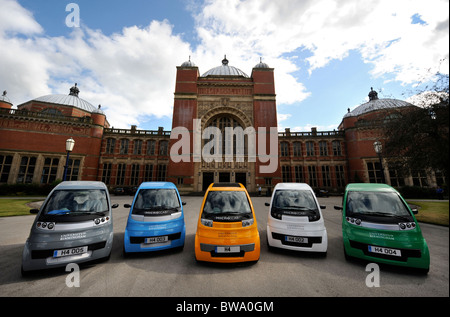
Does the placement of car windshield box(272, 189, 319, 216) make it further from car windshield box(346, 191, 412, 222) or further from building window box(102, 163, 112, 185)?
building window box(102, 163, 112, 185)

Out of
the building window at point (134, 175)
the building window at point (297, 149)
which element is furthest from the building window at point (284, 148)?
the building window at point (134, 175)

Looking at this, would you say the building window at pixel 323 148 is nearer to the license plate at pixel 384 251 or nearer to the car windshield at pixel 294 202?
the car windshield at pixel 294 202

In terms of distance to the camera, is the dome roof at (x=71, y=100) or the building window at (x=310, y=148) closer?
the building window at (x=310, y=148)

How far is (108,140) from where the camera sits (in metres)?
26.5

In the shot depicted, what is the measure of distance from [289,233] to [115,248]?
4988mm

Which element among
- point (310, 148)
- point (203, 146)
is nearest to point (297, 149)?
point (310, 148)

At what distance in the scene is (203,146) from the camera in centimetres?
2442

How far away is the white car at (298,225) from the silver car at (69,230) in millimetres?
4340

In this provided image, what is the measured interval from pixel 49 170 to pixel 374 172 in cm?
4439

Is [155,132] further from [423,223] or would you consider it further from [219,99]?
[423,223]

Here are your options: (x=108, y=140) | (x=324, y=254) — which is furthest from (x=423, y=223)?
(x=108, y=140)

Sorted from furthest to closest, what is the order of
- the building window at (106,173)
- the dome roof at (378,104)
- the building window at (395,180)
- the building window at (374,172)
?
the dome roof at (378,104), the building window at (106,173), the building window at (374,172), the building window at (395,180)

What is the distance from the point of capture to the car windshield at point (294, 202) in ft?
15.2

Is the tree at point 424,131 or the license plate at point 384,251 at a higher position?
the tree at point 424,131
